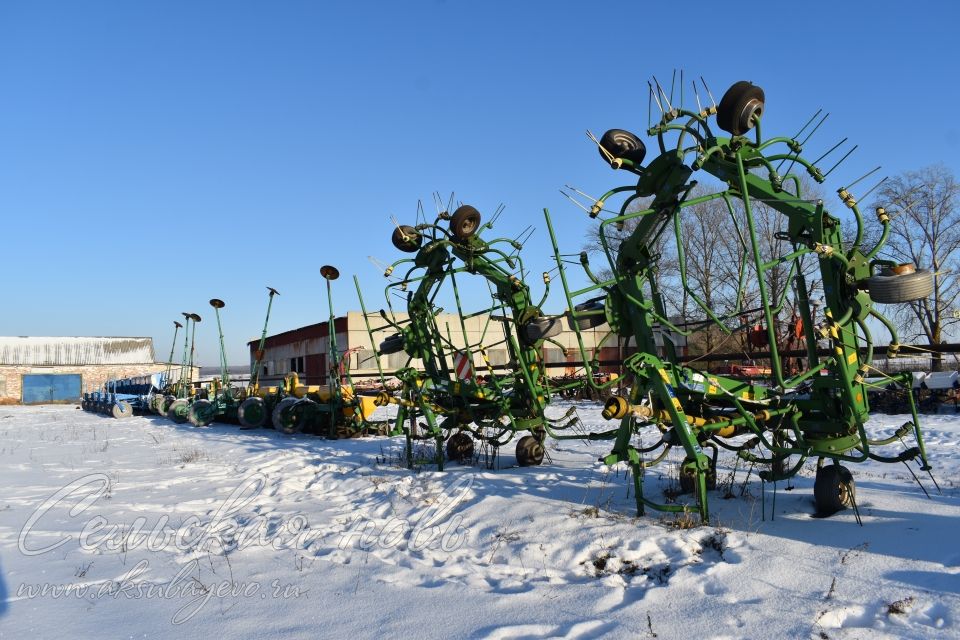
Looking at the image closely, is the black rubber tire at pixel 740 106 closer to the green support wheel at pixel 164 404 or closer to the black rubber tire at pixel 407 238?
the black rubber tire at pixel 407 238

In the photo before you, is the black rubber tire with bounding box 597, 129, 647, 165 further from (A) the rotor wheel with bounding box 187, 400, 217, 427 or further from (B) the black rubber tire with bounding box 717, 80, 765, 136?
(A) the rotor wheel with bounding box 187, 400, 217, 427

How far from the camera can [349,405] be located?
13180mm

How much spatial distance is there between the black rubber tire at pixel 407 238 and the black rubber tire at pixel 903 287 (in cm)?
555

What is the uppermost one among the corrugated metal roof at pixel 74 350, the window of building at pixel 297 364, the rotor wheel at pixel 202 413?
the corrugated metal roof at pixel 74 350

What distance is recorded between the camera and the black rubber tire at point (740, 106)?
15.2 ft

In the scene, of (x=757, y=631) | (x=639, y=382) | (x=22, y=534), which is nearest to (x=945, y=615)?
(x=757, y=631)

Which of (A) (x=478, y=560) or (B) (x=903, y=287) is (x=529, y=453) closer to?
(A) (x=478, y=560)

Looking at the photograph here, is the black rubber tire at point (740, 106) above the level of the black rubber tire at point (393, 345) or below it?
above

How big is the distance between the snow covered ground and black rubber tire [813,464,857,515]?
0.10 m

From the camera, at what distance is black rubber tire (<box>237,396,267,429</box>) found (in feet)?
51.3

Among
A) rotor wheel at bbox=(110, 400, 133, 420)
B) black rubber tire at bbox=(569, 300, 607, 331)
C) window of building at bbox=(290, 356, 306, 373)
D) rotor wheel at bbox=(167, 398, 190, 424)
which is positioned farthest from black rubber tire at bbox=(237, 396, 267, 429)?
window of building at bbox=(290, 356, 306, 373)

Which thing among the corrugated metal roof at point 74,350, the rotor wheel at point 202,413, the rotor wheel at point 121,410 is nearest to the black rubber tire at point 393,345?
the rotor wheel at point 202,413

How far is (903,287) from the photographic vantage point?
451 cm

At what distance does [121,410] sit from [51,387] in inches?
1211
